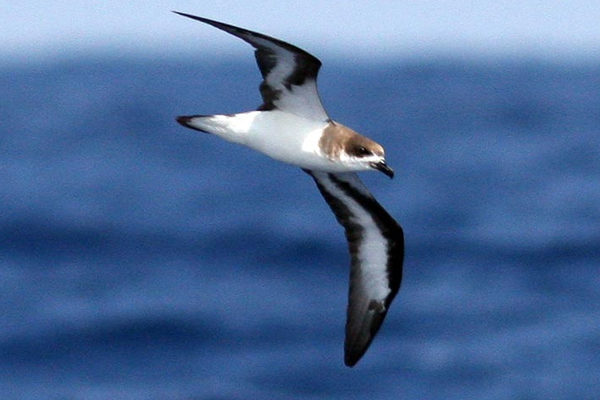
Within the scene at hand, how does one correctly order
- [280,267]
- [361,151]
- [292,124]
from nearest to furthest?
[361,151] < [292,124] < [280,267]

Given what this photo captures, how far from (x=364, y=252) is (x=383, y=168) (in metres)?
2.46

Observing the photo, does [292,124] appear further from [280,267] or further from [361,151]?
[280,267]

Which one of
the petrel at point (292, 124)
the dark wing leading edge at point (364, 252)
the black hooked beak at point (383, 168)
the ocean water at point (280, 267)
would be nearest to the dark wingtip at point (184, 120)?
the petrel at point (292, 124)

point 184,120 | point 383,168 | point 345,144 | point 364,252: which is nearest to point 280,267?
point 364,252

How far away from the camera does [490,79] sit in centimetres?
14200

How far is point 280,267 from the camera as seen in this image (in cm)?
5228

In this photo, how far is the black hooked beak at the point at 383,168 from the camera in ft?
42.6

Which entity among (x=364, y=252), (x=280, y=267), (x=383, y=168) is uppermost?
(x=280, y=267)

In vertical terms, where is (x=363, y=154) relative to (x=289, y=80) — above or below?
below

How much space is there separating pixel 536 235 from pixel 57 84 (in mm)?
85859

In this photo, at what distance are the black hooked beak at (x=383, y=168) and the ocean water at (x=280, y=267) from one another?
24.2 m

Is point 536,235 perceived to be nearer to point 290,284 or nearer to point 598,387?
point 290,284

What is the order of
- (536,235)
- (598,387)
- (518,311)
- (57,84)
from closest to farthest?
(598,387)
(518,311)
(536,235)
(57,84)

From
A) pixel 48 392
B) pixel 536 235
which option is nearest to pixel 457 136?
pixel 536 235
